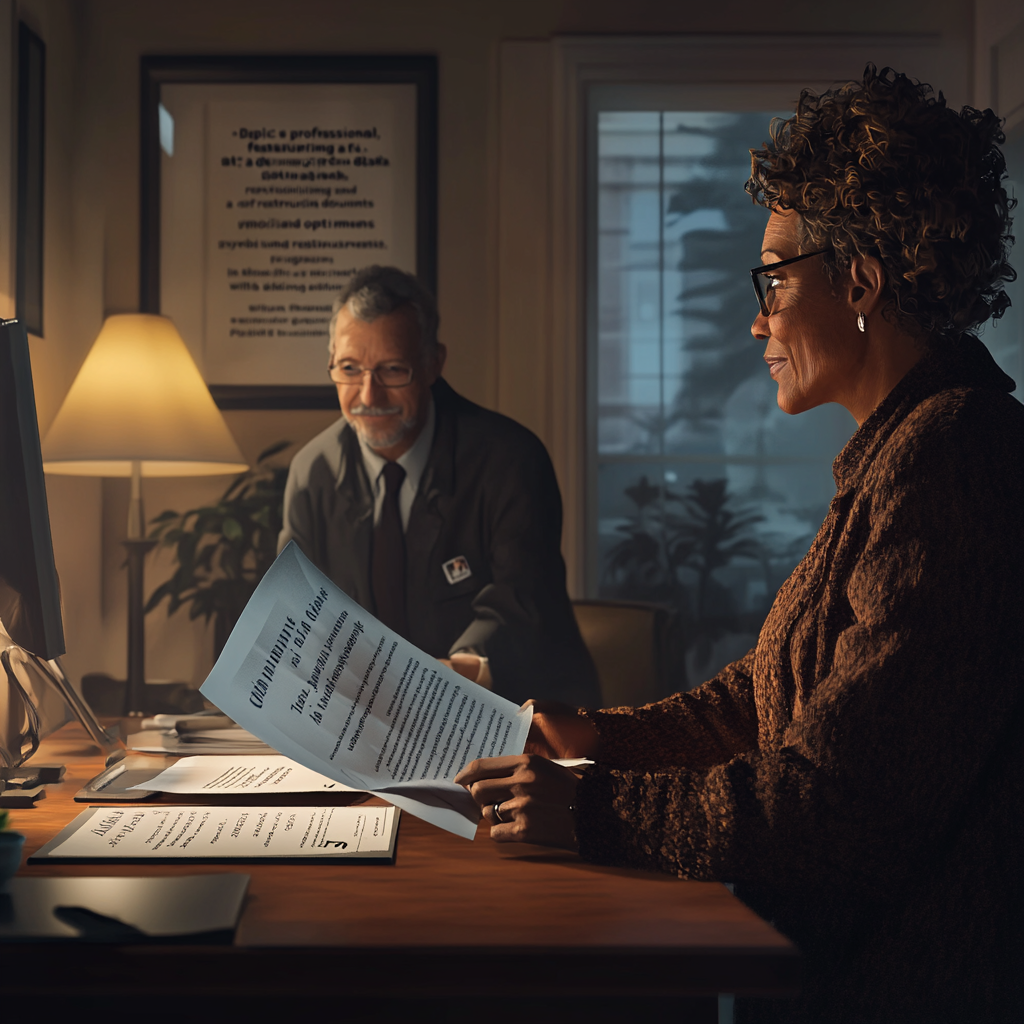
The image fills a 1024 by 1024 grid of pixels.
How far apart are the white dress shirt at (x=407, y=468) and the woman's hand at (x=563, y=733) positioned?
1.24 m

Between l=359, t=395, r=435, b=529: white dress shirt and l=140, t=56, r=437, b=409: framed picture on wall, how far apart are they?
23cm

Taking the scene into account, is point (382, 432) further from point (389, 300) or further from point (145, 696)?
point (145, 696)

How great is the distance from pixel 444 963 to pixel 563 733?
44 centimetres

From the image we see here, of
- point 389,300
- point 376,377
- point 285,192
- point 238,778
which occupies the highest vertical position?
point 285,192

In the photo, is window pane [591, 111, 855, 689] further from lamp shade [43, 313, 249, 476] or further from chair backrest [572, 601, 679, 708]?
lamp shade [43, 313, 249, 476]

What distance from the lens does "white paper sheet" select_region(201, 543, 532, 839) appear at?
0.71 metres

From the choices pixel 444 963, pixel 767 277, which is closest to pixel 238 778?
pixel 444 963

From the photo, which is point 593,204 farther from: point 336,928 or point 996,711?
point 336,928

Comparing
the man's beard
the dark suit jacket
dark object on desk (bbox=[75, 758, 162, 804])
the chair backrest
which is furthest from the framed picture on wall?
dark object on desk (bbox=[75, 758, 162, 804])

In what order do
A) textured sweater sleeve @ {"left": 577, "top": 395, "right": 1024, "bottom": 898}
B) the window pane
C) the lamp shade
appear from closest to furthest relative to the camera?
textured sweater sleeve @ {"left": 577, "top": 395, "right": 1024, "bottom": 898} → the lamp shade → the window pane

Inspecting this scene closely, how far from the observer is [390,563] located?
2164 mm

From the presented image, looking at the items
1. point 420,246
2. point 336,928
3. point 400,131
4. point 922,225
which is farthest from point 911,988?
point 400,131

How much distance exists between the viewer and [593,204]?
94.4 inches

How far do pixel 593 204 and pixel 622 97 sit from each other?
0.92 feet
